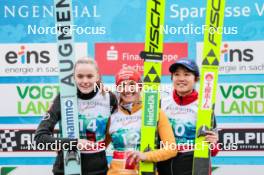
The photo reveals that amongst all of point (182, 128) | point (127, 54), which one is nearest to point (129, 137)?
point (182, 128)

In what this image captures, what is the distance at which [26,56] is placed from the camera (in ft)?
11.7

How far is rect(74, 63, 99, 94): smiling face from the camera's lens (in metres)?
2.64

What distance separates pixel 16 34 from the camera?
3541mm

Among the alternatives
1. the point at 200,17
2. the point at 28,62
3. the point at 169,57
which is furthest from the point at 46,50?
the point at 200,17

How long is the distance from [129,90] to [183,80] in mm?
333

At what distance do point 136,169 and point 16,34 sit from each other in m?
1.46

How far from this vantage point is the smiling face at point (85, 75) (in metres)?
2.64

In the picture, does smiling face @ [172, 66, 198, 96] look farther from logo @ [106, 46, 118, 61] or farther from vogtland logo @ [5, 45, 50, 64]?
vogtland logo @ [5, 45, 50, 64]

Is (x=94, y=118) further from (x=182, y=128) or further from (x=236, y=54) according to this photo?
(x=236, y=54)

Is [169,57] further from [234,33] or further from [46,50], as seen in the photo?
[46,50]

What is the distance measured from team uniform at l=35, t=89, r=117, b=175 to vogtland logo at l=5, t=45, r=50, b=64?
0.89 metres

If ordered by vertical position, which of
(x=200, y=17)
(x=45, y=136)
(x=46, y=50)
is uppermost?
(x=200, y=17)

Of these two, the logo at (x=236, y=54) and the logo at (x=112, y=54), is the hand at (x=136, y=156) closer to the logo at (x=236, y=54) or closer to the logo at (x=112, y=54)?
the logo at (x=112, y=54)

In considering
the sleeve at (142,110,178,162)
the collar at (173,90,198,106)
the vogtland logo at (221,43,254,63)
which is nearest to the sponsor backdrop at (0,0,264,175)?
the vogtland logo at (221,43,254,63)
